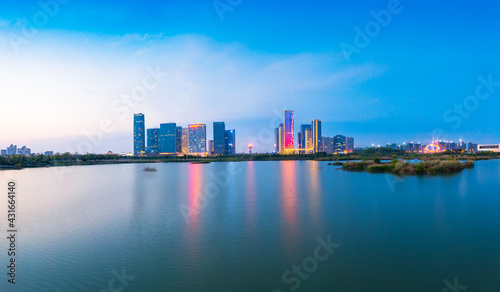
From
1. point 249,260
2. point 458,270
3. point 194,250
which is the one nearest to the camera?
point 458,270

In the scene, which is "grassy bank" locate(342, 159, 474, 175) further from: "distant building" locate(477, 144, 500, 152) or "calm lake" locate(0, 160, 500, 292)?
"distant building" locate(477, 144, 500, 152)

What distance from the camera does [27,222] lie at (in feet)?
72.8

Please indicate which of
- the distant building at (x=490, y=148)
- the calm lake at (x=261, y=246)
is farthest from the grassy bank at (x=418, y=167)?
the distant building at (x=490, y=148)

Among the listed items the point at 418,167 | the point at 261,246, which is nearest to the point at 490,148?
the point at 418,167

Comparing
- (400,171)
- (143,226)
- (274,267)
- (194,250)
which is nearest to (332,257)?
(274,267)

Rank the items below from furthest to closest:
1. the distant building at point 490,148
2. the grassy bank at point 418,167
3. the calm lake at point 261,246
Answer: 1. the distant building at point 490,148
2. the grassy bank at point 418,167
3. the calm lake at point 261,246

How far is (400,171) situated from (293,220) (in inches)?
1648

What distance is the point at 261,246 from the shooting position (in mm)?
15797

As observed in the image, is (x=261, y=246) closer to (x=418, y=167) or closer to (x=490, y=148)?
(x=418, y=167)

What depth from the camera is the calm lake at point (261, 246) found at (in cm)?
1143

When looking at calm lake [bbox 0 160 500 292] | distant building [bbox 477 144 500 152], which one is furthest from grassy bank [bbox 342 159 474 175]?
distant building [bbox 477 144 500 152]

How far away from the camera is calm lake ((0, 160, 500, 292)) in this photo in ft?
37.5

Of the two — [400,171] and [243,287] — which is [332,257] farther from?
[400,171]

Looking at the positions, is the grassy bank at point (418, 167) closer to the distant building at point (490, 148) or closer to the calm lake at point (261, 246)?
the calm lake at point (261, 246)
